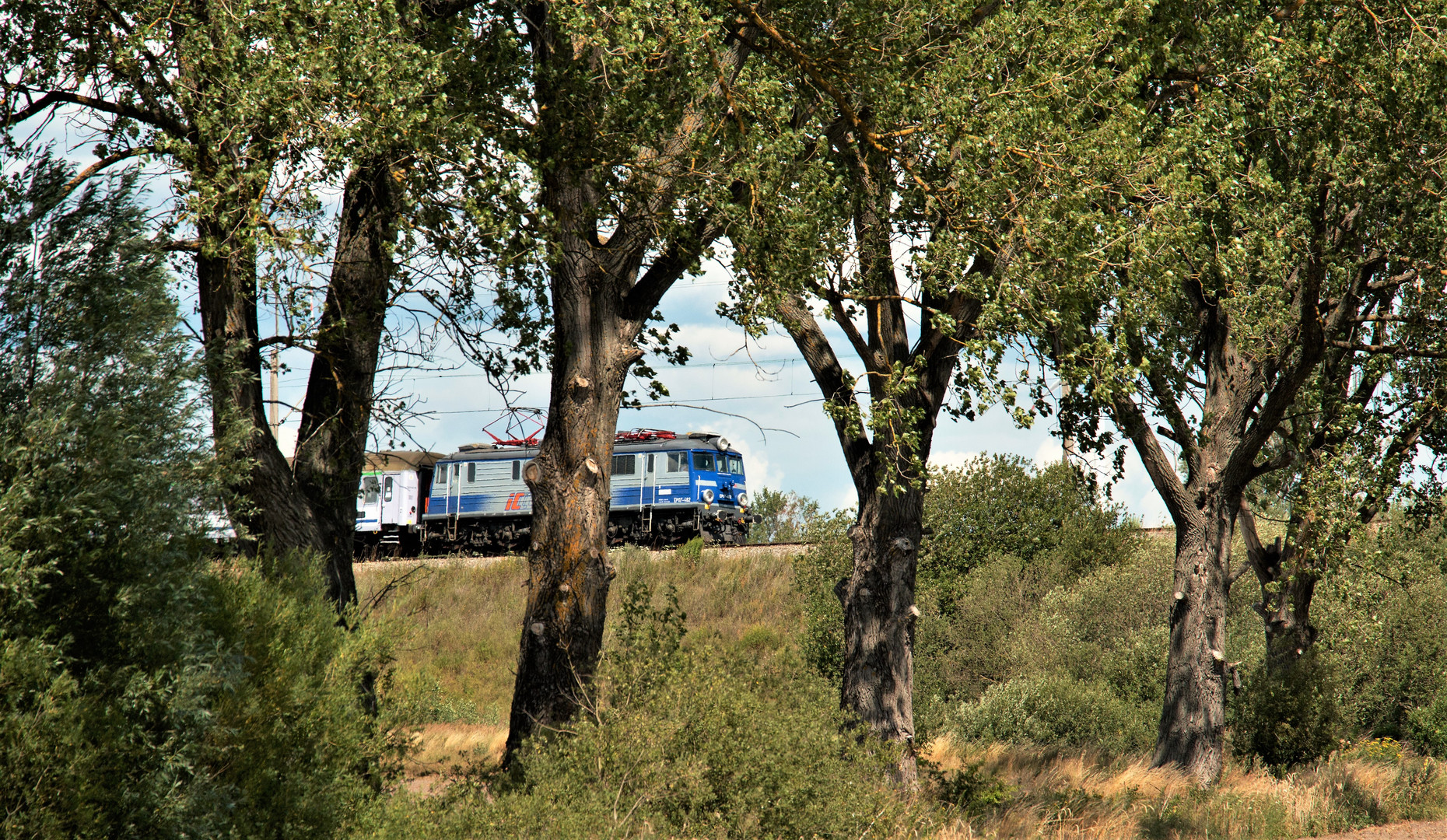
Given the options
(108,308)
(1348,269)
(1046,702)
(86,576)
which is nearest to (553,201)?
(108,308)

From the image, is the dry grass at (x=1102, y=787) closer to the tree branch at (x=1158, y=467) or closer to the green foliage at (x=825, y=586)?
the tree branch at (x=1158, y=467)

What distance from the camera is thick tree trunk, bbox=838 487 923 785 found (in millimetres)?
9836

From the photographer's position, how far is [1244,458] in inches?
491

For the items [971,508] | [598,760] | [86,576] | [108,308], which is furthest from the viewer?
[971,508]

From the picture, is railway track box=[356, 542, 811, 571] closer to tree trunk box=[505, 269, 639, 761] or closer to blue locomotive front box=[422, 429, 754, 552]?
blue locomotive front box=[422, 429, 754, 552]

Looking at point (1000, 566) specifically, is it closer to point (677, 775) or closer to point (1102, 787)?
point (1102, 787)

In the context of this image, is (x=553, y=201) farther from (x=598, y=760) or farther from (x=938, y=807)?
(x=938, y=807)

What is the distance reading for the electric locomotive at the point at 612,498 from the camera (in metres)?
28.8

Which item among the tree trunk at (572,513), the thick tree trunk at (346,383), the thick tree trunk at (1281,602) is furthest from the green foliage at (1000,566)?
the thick tree trunk at (346,383)

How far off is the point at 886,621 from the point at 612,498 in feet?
65.1

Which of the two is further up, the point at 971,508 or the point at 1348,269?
the point at 1348,269

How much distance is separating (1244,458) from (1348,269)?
2.50 metres

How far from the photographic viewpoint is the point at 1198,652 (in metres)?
12.9

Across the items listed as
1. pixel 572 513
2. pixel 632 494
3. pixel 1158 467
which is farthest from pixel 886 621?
pixel 632 494
